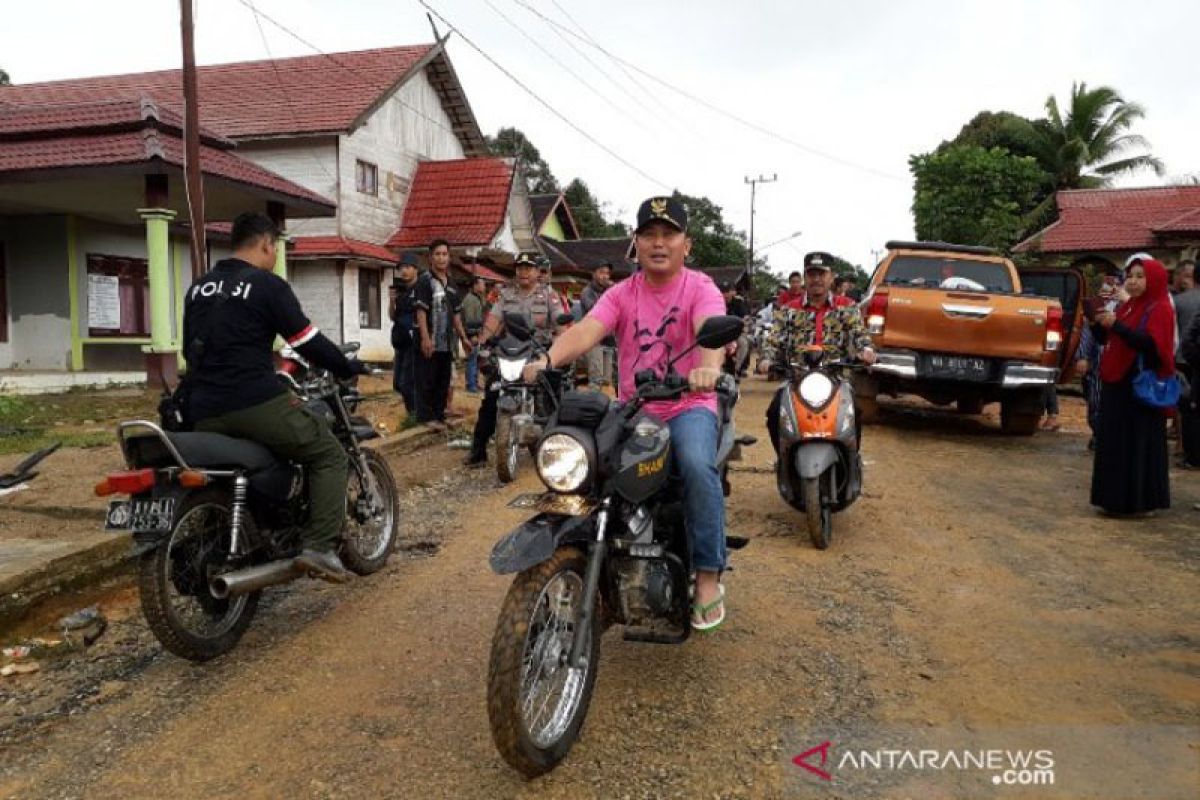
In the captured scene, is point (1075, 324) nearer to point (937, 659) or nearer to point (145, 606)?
point (937, 659)

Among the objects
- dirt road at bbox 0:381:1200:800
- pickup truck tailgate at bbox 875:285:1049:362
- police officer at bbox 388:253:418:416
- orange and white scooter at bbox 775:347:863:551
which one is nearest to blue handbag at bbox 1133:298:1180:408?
dirt road at bbox 0:381:1200:800

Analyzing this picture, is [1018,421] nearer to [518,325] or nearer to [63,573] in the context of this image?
[518,325]

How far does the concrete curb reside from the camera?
12.3 ft

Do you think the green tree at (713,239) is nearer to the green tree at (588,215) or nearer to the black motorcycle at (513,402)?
the green tree at (588,215)

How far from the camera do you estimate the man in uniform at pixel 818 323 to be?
5727mm

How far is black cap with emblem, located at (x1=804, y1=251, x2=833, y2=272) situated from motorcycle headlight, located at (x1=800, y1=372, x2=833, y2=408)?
4.33 feet

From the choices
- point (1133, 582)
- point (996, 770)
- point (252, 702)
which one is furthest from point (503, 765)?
point (1133, 582)

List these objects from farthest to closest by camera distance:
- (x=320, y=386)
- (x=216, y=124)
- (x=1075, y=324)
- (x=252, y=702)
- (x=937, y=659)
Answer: (x=216, y=124) → (x=1075, y=324) → (x=320, y=386) → (x=937, y=659) → (x=252, y=702)

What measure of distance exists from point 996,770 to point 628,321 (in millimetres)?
2104

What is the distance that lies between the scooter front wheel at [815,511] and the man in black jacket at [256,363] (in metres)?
2.65

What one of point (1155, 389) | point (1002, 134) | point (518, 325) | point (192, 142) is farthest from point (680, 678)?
point (1002, 134)

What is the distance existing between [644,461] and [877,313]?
6.85 metres

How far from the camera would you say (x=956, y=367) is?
875 cm

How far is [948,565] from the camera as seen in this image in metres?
4.76
